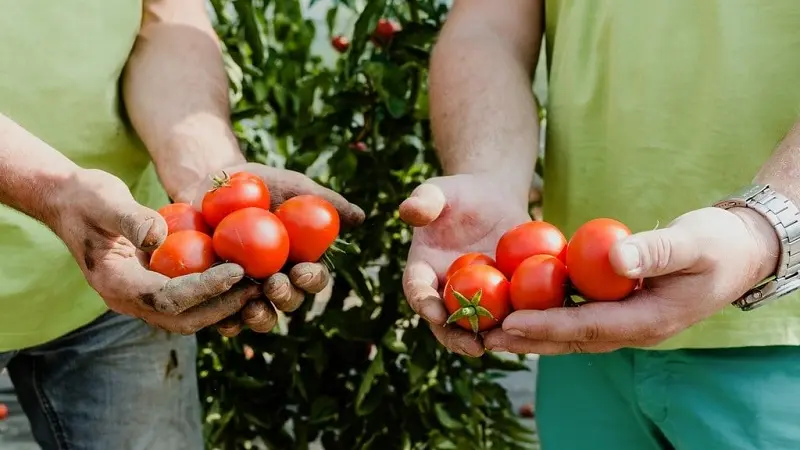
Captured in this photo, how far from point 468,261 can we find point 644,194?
0.29 m

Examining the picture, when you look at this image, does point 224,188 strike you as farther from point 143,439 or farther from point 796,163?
point 796,163

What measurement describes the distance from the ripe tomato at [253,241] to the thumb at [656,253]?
509mm

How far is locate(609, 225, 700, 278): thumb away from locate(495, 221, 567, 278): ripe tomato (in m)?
0.23

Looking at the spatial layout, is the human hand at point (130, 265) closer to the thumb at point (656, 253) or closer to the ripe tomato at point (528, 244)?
the ripe tomato at point (528, 244)

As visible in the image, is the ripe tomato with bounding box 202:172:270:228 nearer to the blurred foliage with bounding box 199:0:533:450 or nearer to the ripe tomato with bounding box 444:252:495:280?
the ripe tomato with bounding box 444:252:495:280

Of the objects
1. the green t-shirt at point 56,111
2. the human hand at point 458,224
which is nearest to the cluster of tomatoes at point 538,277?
the human hand at point 458,224

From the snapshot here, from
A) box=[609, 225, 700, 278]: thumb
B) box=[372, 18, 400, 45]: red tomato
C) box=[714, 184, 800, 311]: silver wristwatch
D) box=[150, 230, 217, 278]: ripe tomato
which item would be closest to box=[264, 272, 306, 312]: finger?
box=[150, 230, 217, 278]: ripe tomato

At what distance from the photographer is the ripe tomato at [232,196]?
4.47 feet

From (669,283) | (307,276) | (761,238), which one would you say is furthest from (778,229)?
(307,276)

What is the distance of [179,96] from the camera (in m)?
1.58

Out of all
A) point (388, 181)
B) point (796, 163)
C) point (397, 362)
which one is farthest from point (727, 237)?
point (397, 362)

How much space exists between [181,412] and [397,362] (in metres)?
0.76

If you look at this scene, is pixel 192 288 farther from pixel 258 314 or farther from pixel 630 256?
pixel 630 256

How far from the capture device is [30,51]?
1425 mm
